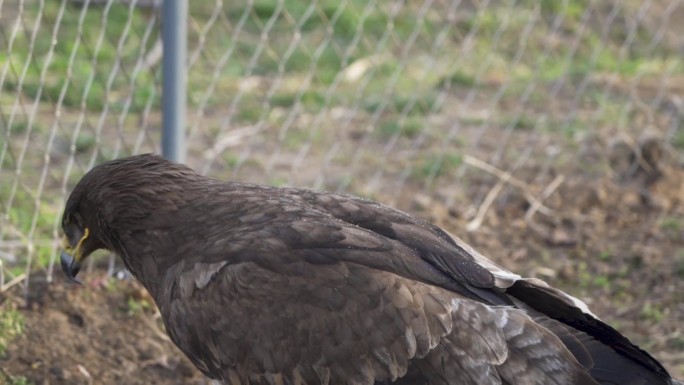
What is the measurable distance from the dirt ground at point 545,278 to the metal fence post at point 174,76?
0.57 metres

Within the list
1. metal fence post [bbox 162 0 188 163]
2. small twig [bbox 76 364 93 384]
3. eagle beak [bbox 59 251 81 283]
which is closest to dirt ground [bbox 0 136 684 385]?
small twig [bbox 76 364 93 384]

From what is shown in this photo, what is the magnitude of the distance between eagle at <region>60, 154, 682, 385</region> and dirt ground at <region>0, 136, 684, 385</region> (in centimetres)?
73

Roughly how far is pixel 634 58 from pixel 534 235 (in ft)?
9.23

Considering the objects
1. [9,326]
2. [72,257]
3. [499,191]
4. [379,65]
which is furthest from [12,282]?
[379,65]

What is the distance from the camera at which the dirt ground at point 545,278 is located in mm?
4336

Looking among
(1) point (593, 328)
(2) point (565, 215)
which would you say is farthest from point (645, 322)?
(1) point (593, 328)

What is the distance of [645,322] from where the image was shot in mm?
5012

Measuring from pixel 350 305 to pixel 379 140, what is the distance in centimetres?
359

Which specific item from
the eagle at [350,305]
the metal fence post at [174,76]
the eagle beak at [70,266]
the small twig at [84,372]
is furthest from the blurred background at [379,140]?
the eagle at [350,305]

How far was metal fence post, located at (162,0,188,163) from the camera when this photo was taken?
452 centimetres

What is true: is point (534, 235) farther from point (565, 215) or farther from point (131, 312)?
point (131, 312)

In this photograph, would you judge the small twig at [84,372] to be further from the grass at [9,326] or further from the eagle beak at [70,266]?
the eagle beak at [70,266]

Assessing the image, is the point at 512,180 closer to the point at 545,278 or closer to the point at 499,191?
the point at 499,191

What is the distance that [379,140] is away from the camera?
22.6ft
